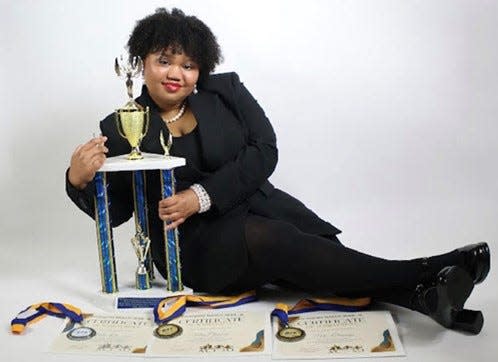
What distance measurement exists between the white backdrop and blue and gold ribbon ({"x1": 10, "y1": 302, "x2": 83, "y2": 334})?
0.90 metres

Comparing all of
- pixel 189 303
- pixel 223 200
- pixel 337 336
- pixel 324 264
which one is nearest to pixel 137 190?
pixel 223 200

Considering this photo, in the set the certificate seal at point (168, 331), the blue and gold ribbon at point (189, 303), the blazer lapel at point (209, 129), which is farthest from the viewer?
the blazer lapel at point (209, 129)

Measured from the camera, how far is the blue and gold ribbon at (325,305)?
2.43 meters

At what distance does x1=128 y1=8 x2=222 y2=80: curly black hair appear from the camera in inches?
103

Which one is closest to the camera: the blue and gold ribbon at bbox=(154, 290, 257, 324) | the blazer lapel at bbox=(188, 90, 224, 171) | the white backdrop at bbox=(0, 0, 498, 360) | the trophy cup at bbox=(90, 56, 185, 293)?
the blue and gold ribbon at bbox=(154, 290, 257, 324)

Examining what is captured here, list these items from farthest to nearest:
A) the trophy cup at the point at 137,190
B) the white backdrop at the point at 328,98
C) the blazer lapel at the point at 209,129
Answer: the white backdrop at the point at 328,98 → the blazer lapel at the point at 209,129 → the trophy cup at the point at 137,190

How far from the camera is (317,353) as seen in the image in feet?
7.04

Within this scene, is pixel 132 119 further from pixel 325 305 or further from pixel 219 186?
pixel 325 305

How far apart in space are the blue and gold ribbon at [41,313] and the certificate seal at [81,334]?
0.07 meters

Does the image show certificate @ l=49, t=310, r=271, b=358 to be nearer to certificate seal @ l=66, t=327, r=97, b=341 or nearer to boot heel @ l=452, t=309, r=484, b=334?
certificate seal @ l=66, t=327, r=97, b=341

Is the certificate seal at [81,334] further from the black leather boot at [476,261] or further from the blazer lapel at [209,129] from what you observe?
the black leather boot at [476,261]

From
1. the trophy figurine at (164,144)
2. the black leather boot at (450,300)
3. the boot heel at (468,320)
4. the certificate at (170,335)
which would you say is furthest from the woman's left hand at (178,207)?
the boot heel at (468,320)

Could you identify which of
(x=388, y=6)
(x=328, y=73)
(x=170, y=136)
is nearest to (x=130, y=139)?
(x=170, y=136)

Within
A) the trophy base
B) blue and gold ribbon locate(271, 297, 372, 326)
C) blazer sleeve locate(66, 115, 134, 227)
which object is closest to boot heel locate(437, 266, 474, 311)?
blue and gold ribbon locate(271, 297, 372, 326)
